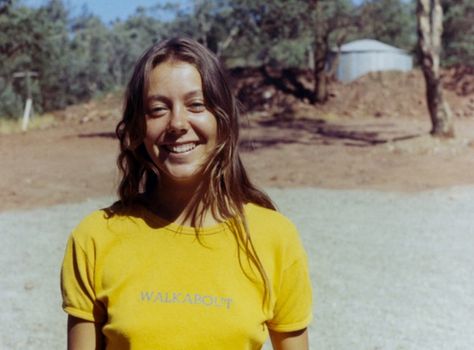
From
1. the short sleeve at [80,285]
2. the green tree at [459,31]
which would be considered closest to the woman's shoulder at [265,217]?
the short sleeve at [80,285]

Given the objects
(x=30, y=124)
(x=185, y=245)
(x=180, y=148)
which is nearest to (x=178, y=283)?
(x=185, y=245)

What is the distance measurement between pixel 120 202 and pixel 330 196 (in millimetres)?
7549

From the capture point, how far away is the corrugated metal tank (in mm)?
25859

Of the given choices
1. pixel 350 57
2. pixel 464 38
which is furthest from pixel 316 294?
pixel 464 38

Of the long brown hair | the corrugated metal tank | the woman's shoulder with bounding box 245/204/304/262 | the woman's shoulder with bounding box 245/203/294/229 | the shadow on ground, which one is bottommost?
the shadow on ground

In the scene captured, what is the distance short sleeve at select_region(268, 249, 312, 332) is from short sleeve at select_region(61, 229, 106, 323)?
406mm

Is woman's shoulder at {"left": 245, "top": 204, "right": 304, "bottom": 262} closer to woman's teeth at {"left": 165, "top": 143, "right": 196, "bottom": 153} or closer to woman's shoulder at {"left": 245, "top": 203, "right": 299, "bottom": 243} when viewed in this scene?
woman's shoulder at {"left": 245, "top": 203, "right": 299, "bottom": 243}

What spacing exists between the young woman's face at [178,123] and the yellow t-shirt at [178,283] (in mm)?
140

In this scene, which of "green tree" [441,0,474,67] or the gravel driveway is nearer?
the gravel driveway

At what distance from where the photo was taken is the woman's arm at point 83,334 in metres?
1.46

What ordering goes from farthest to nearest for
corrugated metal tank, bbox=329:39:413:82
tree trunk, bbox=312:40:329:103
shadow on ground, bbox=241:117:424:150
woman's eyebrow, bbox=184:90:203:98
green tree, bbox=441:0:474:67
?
green tree, bbox=441:0:474:67 → corrugated metal tank, bbox=329:39:413:82 → tree trunk, bbox=312:40:329:103 → shadow on ground, bbox=241:117:424:150 → woman's eyebrow, bbox=184:90:203:98

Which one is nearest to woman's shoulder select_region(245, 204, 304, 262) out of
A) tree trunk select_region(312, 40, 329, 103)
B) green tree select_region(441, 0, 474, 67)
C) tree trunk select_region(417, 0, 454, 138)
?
tree trunk select_region(417, 0, 454, 138)

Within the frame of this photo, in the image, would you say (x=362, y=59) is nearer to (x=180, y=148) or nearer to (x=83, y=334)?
(x=180, y=148)

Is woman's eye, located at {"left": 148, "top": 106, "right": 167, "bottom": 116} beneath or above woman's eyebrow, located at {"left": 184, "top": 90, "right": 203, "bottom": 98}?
beneath
